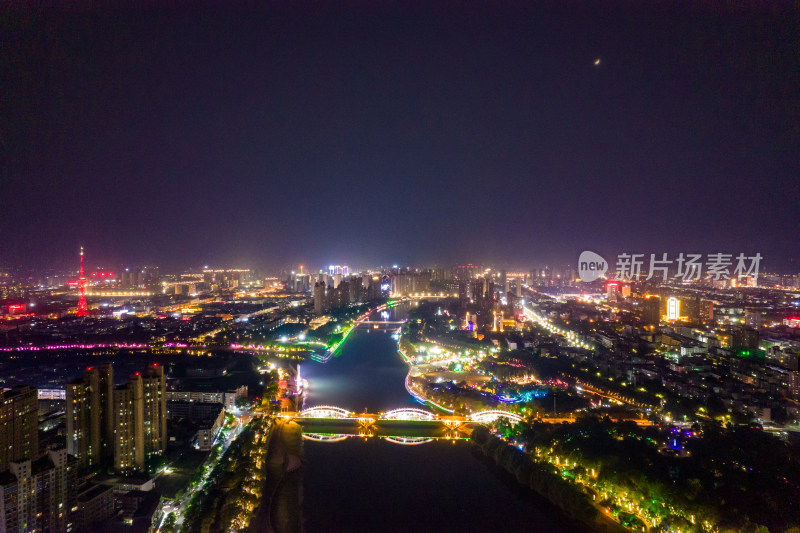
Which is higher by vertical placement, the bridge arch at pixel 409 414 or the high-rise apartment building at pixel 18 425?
the high-rise apartment building at pixel 18 425

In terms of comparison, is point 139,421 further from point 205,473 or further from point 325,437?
point 325,437

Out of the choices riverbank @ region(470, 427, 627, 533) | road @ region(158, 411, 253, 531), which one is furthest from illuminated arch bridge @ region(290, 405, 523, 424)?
road @ region(158, 411, 253, 531)

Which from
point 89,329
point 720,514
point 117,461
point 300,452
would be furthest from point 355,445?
point 89,329

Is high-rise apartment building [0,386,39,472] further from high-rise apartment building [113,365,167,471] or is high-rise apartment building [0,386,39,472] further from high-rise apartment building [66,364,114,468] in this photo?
high-rise apartment building [113,365,167,471]

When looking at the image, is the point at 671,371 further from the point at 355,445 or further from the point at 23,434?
the point at 23,434

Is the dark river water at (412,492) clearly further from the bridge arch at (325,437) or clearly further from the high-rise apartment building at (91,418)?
the high-rise apartment building at (91,418)

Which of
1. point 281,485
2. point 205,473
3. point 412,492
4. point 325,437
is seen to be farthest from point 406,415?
point 205,473

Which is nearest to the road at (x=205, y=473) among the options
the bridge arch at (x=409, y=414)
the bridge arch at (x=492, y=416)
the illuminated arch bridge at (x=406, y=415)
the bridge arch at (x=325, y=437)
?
the illuminated arch bridge at (x=406, y=415)
